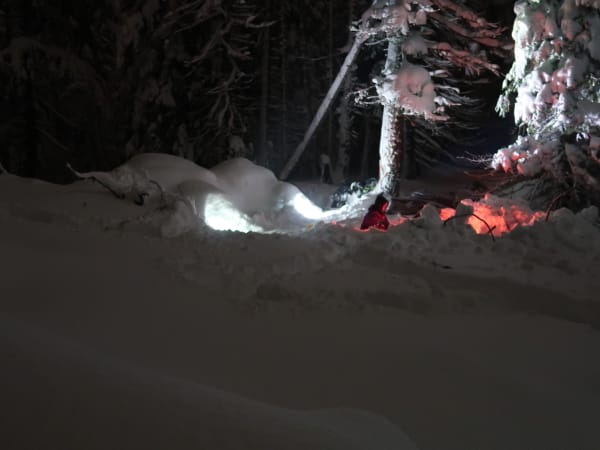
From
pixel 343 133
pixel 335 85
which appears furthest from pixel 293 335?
pixel 343 133

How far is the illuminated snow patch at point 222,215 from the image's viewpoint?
10.9 metres

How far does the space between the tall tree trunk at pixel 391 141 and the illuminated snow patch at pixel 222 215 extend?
5.59 m

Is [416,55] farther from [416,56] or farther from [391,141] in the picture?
[391,141]

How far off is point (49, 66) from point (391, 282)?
15270mm

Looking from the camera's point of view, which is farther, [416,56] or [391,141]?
[391,141]

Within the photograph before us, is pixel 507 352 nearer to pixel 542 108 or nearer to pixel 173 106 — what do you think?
pixel 542 108

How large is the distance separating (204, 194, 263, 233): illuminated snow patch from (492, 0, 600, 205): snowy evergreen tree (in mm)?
6418

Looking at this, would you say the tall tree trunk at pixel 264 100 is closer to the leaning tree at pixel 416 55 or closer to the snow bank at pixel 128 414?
the leaning tree at pixel 416 55

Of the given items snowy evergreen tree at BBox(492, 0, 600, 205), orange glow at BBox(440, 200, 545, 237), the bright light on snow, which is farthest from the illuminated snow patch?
snowy evergreen tree at BBox(492, 0, 600, 205)

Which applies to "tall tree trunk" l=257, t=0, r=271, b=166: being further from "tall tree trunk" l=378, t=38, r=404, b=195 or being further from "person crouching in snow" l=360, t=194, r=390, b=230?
"person crouching in snow" l=360, t=194, r=390, b=230

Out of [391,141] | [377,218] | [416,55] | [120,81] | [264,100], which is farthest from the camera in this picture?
[264,100]

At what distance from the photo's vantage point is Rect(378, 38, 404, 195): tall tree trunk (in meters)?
14.5

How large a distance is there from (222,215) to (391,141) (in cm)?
679

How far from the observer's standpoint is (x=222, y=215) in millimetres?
11117
